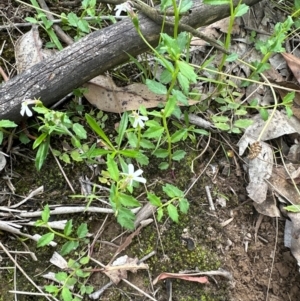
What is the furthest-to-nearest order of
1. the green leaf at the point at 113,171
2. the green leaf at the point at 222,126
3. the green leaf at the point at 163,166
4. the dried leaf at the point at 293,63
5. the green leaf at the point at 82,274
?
the dried leaf at the point at 293,63, the green leaf at the point at 222,126, the green leaf at the point at 163,166, the green leaf at the point at 82,274, the green leaf at the point at 113,171

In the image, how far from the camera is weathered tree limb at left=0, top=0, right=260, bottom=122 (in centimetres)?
187

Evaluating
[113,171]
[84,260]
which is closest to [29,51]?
[113,171]

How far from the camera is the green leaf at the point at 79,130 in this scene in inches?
72.1

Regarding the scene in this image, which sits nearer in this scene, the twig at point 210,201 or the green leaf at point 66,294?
the green leaf at point 66,294

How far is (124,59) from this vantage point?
6.51 feet

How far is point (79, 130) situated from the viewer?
6.04ft

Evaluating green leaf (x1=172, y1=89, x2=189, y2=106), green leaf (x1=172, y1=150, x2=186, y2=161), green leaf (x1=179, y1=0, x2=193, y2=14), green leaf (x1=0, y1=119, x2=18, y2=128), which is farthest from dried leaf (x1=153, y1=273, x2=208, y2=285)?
green leaf (x1=179, y1=0, x2=193, y2=14)

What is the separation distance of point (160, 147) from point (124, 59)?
0.40 metres

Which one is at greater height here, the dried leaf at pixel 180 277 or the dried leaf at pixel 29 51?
the dried leaf at pixel 29 51

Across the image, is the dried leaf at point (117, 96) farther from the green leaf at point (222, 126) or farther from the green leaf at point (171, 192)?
the green leaf at point (171, 192)

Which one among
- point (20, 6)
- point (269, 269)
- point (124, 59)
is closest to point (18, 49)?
point (20, 6)

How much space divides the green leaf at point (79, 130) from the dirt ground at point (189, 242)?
15 cm

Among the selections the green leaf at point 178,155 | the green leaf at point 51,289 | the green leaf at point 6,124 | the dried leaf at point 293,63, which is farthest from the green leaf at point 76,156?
the dried leaf at point 293,63

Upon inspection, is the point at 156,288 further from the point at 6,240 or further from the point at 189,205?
the point at 6,240
